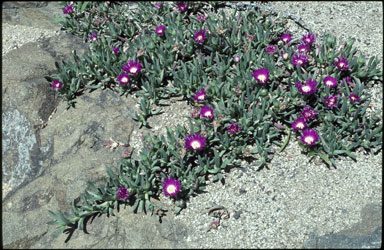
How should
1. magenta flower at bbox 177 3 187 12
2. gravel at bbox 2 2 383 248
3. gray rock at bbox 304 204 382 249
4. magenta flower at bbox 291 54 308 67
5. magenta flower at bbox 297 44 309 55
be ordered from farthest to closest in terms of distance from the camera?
magenta flower at bbox 177 3 187 12 < magenta flower at bbox 297 44 309 55 < magenta flower at bbox 291 54 308 67 < gravel at bbox 2 2 383 248 < gray rock at bbox 304 204 382 249

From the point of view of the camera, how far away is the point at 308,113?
3.52 m

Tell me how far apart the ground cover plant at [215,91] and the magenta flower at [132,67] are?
1cm

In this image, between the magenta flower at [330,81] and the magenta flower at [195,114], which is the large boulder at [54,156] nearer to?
the magenta flower at [195,114]

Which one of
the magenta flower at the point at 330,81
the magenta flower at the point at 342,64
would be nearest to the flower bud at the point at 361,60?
the magenta flower at the point at 342,64

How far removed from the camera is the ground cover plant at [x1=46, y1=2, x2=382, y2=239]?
3.38m

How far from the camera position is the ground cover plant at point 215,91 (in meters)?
3.38

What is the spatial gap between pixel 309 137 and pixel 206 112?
34.5 inches

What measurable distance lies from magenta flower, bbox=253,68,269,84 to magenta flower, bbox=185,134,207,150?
0.81 m

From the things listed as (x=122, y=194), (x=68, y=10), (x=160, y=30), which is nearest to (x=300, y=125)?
(x=122, y=194)

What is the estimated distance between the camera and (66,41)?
4.85m

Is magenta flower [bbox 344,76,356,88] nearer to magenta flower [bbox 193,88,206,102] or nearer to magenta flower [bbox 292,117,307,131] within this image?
magenta flower [bbox 292,117,307,131]

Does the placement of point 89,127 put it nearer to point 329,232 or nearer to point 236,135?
point 236,135

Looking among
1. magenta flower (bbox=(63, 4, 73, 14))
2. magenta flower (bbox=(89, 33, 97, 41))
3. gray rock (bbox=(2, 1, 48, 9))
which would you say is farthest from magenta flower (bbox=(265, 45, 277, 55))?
gray rock (bbox=(2, 1, 48, 9))

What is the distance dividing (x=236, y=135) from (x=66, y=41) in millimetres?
2479
